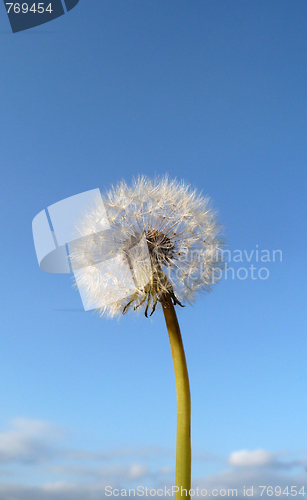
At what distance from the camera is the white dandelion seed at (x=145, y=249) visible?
314 inches

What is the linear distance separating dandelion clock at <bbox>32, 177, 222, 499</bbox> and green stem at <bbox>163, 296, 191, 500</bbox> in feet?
0.07

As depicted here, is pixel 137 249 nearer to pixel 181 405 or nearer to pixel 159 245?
pixel 159 245

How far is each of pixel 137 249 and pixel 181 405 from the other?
3227 mm

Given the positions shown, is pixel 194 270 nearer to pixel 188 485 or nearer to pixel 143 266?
pixel 143 266

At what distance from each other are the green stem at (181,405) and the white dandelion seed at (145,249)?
1.36 feet

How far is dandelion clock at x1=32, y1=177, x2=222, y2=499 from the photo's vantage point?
7.86m

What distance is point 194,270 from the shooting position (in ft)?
27.2

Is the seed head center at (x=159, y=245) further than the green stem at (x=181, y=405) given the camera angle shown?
Yes

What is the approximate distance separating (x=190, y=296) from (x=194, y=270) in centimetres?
58

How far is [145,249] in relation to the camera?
26.4ft

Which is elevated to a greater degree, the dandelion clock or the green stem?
the dandelion clock

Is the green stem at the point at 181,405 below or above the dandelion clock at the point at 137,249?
below

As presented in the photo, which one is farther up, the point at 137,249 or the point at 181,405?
the point at 137,249

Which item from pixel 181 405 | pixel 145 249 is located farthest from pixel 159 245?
pixel 181 405
